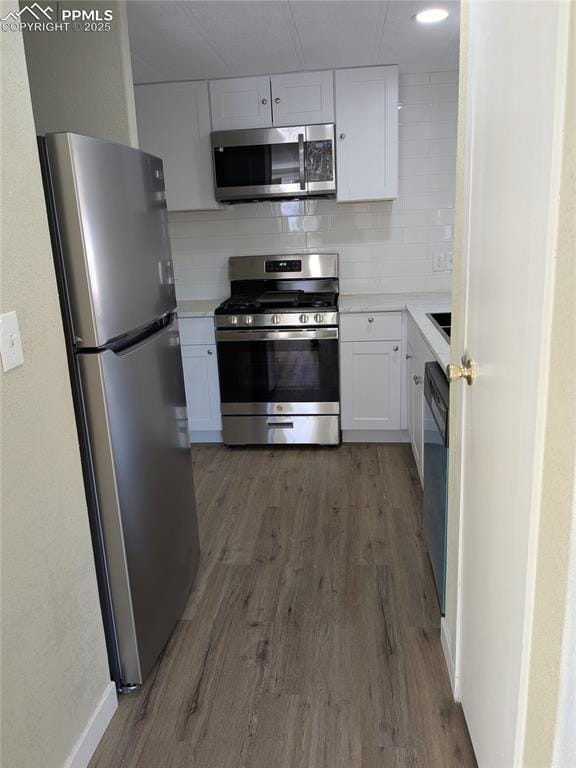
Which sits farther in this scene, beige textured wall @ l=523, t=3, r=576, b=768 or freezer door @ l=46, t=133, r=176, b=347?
freezer door @ l=46, t=133, r=176, b=347

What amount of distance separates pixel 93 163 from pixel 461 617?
1585 mm

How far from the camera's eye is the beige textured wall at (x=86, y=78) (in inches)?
84.8

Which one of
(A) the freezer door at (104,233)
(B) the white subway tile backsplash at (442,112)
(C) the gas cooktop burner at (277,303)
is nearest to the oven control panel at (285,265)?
(C) the gas cooktop burner at (277,303)

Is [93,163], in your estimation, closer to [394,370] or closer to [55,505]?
[55,505]

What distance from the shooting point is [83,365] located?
1614 millimetres

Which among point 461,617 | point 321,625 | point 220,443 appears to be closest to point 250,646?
point 321,625

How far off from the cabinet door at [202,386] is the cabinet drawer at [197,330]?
3cm

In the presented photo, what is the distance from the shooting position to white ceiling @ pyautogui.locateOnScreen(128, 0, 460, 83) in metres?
2.49

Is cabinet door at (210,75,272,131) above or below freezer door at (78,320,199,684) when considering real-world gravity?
above

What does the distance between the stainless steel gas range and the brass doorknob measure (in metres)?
2.06

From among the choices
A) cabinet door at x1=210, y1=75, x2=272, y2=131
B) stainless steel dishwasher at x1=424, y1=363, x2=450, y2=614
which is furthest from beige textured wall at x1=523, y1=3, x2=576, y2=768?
cabinet door at x1=210, y1=75, x2=272, y2=131

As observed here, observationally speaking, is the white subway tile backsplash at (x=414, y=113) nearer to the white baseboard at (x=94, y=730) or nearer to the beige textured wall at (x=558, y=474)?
the beige textured wall at (x=558, y=474)

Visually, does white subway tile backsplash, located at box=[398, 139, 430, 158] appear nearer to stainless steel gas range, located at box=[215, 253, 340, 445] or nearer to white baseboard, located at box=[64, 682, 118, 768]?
stainless steel gas range, located at box=[215, 253, 340, 445]

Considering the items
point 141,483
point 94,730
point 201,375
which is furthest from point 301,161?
point 94,730
